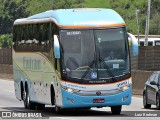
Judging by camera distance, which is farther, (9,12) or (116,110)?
(9,12)

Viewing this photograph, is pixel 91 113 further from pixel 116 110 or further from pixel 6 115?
pixel 6 115

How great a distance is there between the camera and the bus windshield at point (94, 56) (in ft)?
75.9

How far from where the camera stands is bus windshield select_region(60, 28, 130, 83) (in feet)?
75.9

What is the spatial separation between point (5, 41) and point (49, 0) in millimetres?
13254

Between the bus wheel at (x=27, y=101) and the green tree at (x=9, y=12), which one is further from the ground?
the bus wheel at (x=27, y=101)

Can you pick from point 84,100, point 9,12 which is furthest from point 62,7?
point 84,100

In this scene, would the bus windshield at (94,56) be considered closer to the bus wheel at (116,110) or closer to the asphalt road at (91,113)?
the asphalt road at (91,113)

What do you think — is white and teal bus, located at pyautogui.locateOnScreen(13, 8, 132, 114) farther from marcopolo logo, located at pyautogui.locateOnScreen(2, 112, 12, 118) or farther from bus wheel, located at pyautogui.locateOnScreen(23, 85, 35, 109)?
bus wheel, located at pyautogui.locateOnScreen(23, 85, 35, 109)

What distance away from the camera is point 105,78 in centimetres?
2314

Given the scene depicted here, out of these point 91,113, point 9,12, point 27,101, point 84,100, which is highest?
point 84,100

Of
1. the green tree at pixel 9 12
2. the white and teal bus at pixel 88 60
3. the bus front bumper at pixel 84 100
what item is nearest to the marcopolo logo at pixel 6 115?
the white and teal bus at pixel 88 60

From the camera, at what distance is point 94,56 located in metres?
23.2

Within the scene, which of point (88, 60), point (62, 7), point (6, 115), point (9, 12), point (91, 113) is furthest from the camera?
point (9, 12)

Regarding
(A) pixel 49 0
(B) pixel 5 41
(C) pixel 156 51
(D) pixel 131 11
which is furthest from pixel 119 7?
(C) pixel 156 51
